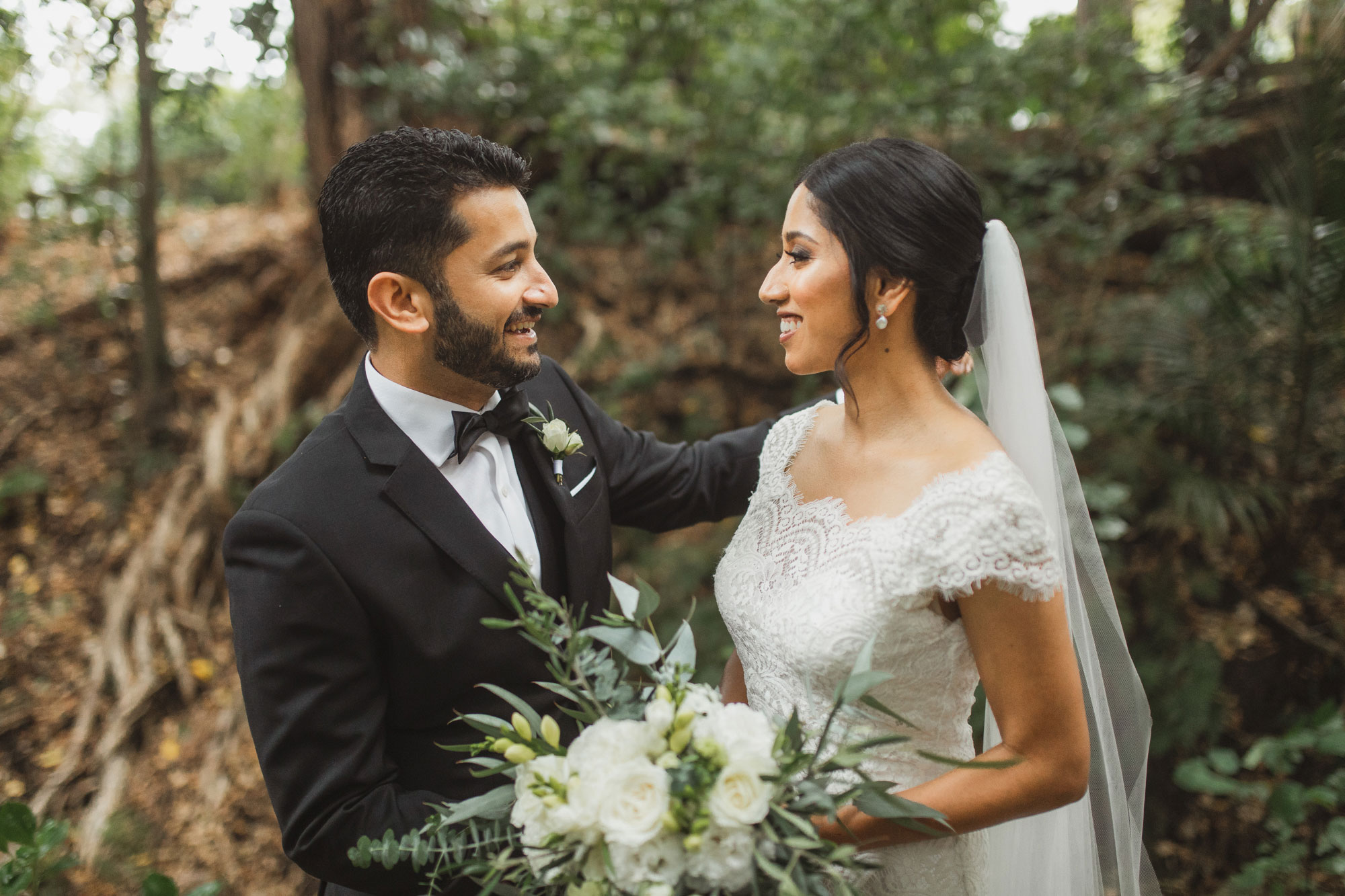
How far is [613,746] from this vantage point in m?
1.25

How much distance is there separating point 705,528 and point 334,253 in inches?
138

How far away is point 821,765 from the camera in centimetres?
125

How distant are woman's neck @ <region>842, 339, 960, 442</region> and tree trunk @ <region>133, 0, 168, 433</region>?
14.2 feet

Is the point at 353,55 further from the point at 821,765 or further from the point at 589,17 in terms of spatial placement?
the point at 821,765

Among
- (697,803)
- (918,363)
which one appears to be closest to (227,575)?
(697,803)

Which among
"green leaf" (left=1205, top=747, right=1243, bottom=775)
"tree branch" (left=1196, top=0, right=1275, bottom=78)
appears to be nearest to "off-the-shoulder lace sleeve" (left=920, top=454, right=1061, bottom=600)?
"green leaf" (left=1205, top=747, right=1243, bottom=775)

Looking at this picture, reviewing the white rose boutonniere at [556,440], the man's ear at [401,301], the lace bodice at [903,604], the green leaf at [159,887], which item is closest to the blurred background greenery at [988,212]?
the green leaf at [159,887]

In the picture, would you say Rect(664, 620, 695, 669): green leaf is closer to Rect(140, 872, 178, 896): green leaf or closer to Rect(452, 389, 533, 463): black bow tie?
Rect(452, 389, 533, 463): black bow tie

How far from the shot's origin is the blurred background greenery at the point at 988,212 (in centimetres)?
369

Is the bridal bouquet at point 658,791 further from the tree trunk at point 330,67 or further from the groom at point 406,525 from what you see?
the tree trunk at point 330,67

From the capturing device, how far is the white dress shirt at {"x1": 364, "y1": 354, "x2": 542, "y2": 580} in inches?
77.9

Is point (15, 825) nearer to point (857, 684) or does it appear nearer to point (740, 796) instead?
point (740, 796)

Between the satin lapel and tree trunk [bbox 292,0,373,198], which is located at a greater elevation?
tree trunk [bbox 292,0,373,198]

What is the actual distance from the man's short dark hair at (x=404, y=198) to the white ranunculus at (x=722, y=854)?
139 cm
